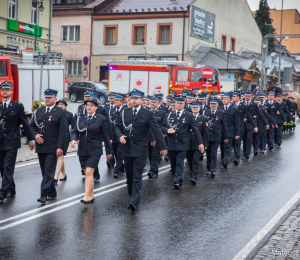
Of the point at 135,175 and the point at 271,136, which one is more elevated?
the point at 135,175

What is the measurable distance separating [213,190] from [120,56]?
34637 millimetres

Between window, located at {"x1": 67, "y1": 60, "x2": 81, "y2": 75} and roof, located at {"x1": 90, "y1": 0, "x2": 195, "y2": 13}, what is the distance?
528cm

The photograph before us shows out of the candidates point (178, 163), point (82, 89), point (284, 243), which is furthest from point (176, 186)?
point (82, 89)

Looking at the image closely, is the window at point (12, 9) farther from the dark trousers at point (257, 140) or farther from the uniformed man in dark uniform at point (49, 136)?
the uniformed man in dark uniform at point (49, 136)

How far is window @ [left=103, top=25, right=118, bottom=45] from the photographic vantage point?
43188 mm

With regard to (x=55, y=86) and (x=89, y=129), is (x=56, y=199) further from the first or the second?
(x=55, y=86)

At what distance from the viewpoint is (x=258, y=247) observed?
6008 mm

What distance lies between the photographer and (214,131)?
11.9 metres

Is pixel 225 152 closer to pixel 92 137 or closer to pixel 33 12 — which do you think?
pixel 92 137

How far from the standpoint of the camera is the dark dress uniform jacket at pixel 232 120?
43.3 feet

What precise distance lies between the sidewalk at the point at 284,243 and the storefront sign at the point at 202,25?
3516 cm

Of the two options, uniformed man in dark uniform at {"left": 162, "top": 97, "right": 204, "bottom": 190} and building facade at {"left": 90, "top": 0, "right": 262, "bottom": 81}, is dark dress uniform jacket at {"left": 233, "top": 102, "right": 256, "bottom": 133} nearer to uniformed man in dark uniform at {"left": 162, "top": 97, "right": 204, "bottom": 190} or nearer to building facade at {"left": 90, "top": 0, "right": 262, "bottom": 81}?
uniformed man in dark uniform at {"left": 162, "top": 97, "right": 204, "bottom": 190}

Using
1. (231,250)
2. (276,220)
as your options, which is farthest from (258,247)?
(276,220)

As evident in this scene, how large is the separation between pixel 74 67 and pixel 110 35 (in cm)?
465
